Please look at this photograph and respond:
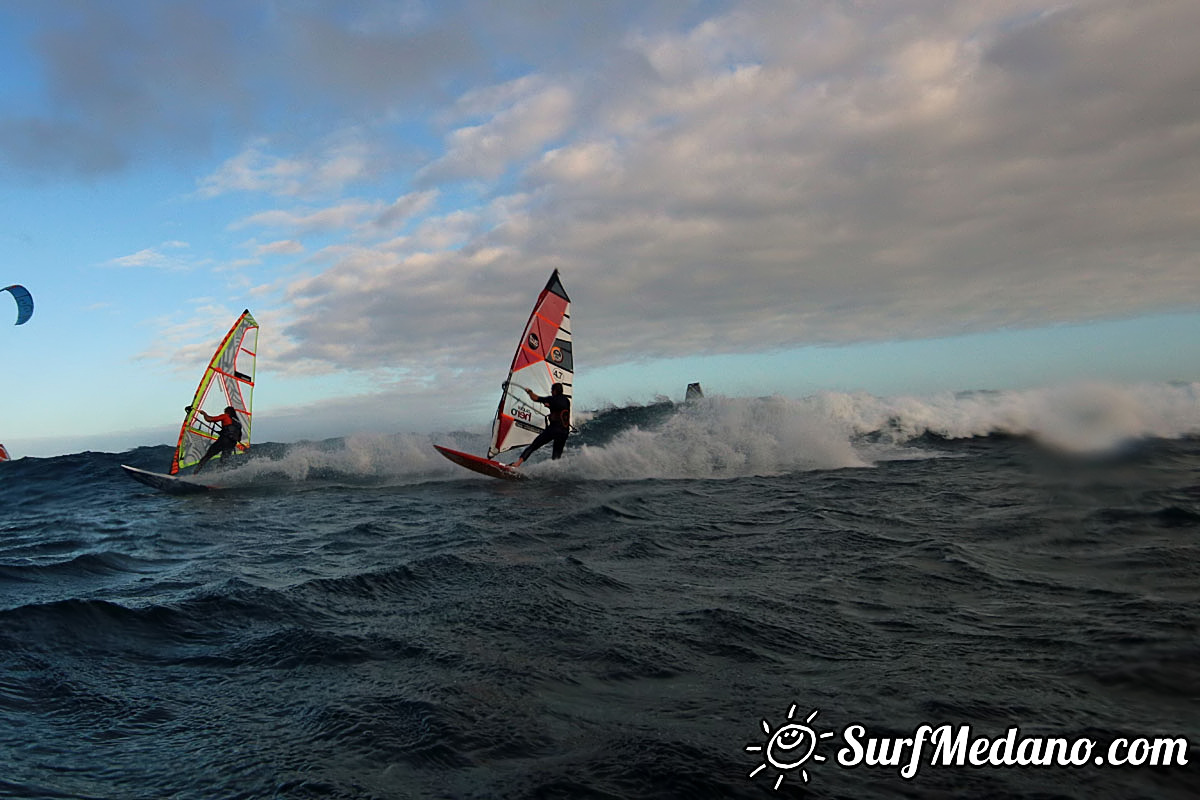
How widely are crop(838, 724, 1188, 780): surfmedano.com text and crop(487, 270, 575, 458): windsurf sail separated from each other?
13955 mm

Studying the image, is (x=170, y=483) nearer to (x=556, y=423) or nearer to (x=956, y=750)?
(x=556, y=423)

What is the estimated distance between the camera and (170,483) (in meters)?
18.2

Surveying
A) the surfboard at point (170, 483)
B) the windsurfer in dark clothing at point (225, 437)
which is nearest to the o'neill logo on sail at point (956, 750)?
the surfboard at point (170, 483)

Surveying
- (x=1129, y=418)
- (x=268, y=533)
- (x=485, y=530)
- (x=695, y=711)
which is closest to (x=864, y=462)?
(x=1129, y=418)

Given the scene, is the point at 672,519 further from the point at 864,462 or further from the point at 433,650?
the point at 864,462

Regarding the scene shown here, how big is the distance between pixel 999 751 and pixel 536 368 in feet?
47.9

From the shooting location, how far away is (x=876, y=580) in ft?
22.4

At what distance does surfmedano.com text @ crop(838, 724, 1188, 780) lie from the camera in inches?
133

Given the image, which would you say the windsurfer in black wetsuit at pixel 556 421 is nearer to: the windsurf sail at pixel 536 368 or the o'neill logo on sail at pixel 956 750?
the windsurf sail at pixel 536 368

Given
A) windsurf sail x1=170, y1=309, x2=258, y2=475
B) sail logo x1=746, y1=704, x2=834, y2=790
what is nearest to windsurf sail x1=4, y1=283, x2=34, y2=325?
windsurf sail x1=170, y1=309, x2=258, y2=475

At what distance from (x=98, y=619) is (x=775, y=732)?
20.1ft

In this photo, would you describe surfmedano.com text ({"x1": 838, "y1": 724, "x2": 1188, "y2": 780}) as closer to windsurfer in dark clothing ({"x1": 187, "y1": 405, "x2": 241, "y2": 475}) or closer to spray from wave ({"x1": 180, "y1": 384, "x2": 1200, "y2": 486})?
spray from wave ({"x1": 180, "y1": 384, "x2": 1200, "y2": 486})

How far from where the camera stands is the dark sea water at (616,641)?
141 inches

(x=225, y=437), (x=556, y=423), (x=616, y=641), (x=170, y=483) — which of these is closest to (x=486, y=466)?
(x=556, y=423)
